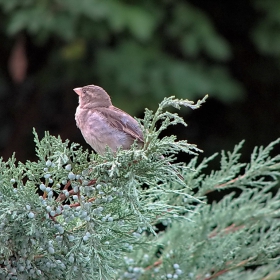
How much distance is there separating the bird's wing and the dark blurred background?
301 cm

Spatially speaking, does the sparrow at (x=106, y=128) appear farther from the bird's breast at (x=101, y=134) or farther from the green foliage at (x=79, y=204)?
the green foliage at (x=79, y=204)

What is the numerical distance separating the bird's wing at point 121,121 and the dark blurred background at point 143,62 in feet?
9.87

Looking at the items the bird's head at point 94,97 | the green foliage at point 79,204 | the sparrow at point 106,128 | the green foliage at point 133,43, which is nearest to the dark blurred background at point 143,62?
the green foliage at point 133,43

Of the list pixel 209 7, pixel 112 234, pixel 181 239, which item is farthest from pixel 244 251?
pixel 209 7

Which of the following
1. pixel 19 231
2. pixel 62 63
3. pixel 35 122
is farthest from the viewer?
pixel 35 122

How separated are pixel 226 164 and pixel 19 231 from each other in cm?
94

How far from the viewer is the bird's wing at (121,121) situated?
2.27m

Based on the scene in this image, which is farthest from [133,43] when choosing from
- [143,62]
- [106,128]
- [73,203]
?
[73,203]

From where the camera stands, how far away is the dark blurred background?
18.8 ft

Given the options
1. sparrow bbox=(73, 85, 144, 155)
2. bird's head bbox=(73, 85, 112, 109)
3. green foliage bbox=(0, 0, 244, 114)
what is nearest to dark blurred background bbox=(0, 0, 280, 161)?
green foliage bbox=(0, 0, 244, 114)

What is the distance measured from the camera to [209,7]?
275 inches

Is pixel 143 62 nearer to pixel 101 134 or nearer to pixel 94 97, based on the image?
pixel 94 97

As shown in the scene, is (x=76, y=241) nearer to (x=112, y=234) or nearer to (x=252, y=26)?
(x=112, y=234)

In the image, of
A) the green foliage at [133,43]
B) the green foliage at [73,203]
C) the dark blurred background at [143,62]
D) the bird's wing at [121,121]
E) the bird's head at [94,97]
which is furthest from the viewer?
the dark blurred background at [143,62]
